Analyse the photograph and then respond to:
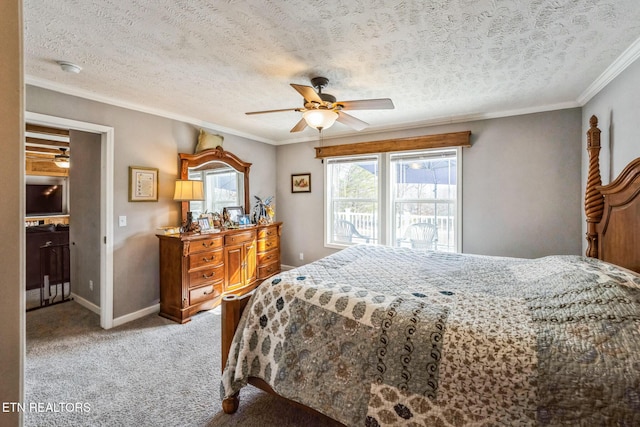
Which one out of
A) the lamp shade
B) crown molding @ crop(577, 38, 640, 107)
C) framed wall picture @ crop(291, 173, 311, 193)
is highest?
crown molding @ crop(577, 38, 640, 107)

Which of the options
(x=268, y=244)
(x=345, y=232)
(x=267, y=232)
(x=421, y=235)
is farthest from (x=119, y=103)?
(x=421, y=235)

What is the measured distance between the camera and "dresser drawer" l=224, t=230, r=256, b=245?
369cm

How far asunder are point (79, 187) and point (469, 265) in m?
4.63

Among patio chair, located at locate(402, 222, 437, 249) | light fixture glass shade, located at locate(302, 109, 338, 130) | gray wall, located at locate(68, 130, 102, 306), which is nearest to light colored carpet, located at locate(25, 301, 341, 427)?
gray wall, located at locate(68, 130, 102, 306)

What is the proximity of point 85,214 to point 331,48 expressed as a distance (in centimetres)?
361

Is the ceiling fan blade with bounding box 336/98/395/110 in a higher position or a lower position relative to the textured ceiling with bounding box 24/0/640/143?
lower

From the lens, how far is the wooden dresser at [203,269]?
314 centimetres

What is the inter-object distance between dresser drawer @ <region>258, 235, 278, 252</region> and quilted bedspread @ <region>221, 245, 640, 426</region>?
243cm

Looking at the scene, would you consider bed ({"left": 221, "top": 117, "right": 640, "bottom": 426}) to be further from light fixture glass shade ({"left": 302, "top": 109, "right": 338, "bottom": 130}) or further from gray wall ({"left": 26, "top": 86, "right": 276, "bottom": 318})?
gray wall ({"left": 26, "top": 86, "right": 276, "bottom": 318})

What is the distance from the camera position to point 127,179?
10.2 feet

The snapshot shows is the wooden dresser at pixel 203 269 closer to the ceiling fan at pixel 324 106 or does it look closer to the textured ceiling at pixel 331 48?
the textured ceiling at pixel 331 48

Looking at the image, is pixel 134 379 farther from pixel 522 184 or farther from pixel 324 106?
pixel 522 184

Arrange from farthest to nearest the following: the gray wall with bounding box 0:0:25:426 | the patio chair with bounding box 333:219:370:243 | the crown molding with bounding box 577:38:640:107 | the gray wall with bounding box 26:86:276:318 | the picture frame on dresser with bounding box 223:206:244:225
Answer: the patio chair with bounding box 333:219:370:243, the picture frame on dresser with bounding box 223:206:244:225, the gray wall with bounding box 26:86:276:318, the crown molding with bounding box 577:38:640:107, the gray wall with bounding box 0:0:25:426

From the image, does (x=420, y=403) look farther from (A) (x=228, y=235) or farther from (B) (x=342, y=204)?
(B) (x=342, y=204)
